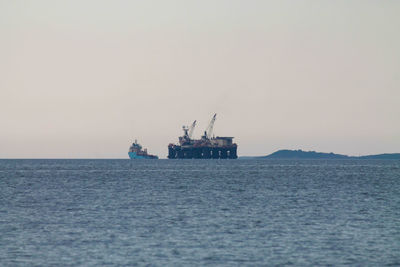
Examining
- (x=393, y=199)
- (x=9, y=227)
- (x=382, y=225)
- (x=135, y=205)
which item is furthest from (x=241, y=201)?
(x=9, y=227)

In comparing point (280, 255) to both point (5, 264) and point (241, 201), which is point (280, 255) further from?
point (241, 201)

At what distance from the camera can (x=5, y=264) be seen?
125 ft

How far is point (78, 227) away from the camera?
5428cm

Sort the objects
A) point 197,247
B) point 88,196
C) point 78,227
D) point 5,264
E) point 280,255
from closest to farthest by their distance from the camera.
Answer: point 5,264 → point 280,255 → point 197,247 → point 78,227 → point 88,196

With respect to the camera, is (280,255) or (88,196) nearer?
(280,255)

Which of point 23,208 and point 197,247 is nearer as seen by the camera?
point 197,247

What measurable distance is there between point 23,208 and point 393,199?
4576 centimetres

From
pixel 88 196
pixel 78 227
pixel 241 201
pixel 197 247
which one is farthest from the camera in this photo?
pixel 88 196

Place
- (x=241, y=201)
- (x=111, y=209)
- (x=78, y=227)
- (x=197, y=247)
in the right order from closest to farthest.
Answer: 1. (x=197, y=247)
2. (x=78, y=227)
3. (x=111, y=209)
4. (x=241, y=201)

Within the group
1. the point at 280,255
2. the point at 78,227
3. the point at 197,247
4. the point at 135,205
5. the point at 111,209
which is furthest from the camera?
the point at 135,205

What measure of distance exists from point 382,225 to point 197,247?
764 inches

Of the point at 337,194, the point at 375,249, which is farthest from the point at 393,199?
the point at 375,249

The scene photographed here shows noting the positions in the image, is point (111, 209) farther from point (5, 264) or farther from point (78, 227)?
point (5, 264)

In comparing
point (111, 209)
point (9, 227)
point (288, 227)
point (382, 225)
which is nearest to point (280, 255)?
point (288, 227)
